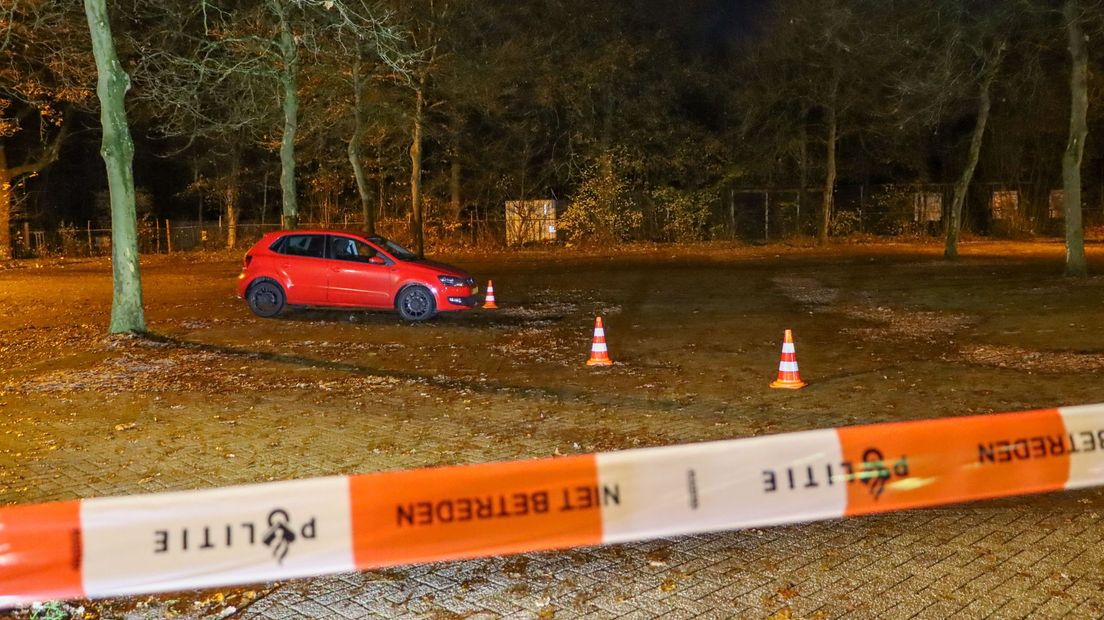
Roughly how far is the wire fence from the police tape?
3321 centimetres

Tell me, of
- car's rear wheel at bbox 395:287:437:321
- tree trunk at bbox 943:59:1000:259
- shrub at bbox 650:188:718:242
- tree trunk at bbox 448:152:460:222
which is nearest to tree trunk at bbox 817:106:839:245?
shrub at bbox 650:188:718:242

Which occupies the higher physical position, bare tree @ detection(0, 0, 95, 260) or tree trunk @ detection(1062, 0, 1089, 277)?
bare tree @ detection(0, 0, 95, 260)

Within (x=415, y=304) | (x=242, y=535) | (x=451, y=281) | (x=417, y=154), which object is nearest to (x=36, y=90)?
(x=417, y=154)

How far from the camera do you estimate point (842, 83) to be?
3541cm

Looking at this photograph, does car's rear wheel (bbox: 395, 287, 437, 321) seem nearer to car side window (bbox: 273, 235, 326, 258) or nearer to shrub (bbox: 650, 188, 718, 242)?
car side window (bbox: 273, 235, 326, 258)

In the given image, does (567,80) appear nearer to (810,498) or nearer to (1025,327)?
(1025,327)

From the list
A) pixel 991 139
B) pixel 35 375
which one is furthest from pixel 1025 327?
pixel 991 139

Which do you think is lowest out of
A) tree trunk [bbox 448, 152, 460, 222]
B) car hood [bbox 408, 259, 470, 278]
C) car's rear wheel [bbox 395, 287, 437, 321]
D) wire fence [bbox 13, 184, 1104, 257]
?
car's rear wheel [bbox 395, 287, 437, 321]

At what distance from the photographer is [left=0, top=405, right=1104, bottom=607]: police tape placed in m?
3.75

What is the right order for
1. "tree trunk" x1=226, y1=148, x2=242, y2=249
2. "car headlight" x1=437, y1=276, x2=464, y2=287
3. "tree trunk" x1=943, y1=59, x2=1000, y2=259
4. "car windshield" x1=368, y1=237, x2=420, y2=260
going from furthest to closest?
1. "tree trunk" x1=226, y1=148, x2=242, y2=249
2. "tree trunk" x1=943, y1=59, x2=1000, y2=259
3. "car windshield" x1=368, y1=237, x2=420, y2=260
4. "car headlight" x1=437, y1=276, x2=464, y2=287

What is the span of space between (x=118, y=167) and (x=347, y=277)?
3858 mm

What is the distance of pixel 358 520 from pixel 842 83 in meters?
35.3

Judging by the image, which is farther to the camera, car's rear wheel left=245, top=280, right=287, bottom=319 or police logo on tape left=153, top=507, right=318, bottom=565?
car's rear wheel left=245, top=280, right=287, bottom=319

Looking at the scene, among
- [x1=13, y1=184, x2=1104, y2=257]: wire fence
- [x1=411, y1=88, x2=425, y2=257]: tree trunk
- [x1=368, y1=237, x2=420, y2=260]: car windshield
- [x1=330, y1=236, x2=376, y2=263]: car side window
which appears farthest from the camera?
[x1=13, y1=184, x2=1104, y2=257]: wire fence
